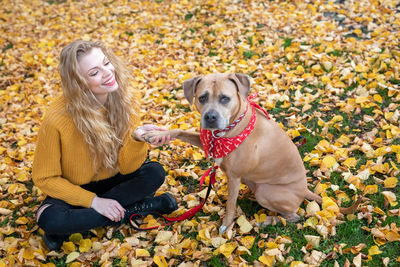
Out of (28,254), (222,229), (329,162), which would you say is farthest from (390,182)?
(28,254)

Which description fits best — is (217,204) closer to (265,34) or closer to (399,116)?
(399,116)

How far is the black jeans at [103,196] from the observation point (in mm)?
3279

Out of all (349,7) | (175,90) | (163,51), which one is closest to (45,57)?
(163,51)

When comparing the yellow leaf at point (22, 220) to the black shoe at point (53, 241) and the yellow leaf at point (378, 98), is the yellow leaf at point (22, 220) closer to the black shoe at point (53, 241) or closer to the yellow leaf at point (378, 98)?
the black shoe at point (53, 241)

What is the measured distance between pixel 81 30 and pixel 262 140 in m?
6.86

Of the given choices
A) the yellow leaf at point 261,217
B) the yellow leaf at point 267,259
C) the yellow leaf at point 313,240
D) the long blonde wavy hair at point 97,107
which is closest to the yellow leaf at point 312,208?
the yellow leaf at point 313,240

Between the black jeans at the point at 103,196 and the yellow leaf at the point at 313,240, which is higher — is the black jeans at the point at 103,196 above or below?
above

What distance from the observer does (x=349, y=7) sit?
729 cm

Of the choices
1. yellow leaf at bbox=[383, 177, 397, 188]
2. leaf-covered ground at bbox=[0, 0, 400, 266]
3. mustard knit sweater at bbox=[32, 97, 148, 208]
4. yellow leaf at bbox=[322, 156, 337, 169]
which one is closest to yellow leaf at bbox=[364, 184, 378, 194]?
leaf-covered ground at bbox=[0, 0, 400, 266]

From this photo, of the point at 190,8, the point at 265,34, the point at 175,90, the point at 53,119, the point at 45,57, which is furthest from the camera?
the point at 190,8

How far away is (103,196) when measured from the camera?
366cm

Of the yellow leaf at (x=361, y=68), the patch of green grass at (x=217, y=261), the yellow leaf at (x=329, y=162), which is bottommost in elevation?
the patch of green grass at (x=217, y=261)

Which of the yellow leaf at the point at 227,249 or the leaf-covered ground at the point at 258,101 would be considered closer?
the yellow leaf at the point at 227,249

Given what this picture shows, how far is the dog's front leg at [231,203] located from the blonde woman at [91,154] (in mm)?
629
